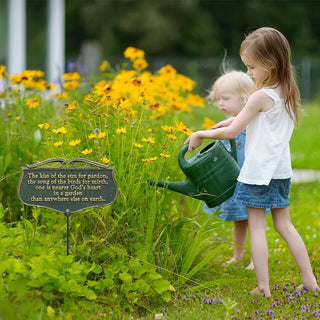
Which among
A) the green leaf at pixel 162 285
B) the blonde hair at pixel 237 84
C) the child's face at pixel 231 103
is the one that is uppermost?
the blonde hair at pixel 237 84

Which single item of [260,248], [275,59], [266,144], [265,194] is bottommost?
[260,248]

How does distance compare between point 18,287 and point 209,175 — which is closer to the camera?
point 18,287

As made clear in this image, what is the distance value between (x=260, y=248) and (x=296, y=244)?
0.21 metres

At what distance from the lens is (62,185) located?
2.75m

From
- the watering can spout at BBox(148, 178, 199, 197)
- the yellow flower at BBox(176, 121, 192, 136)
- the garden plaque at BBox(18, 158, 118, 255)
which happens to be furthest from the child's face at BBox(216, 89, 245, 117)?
the garden plaque at BBox(18, 158, 118, 255)

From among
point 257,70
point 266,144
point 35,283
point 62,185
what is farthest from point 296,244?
point 35,283

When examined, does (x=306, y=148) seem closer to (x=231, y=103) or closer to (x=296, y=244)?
(x=231, y=103)

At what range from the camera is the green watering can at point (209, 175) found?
9.56 ft

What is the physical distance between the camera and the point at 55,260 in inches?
101

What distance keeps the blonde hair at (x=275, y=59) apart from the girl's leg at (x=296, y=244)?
518 mm

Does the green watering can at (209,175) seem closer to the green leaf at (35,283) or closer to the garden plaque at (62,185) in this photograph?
the garden plaque at (62,185)

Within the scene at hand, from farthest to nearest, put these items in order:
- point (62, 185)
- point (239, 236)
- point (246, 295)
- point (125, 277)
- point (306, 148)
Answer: point (306, 148), point (239, 236), point (246, 295), point (62, 185), point (125, 277)

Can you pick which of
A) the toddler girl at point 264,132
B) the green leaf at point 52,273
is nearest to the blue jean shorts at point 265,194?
the toddler girl at point 264,132

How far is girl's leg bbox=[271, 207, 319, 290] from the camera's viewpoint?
9.78 feet
